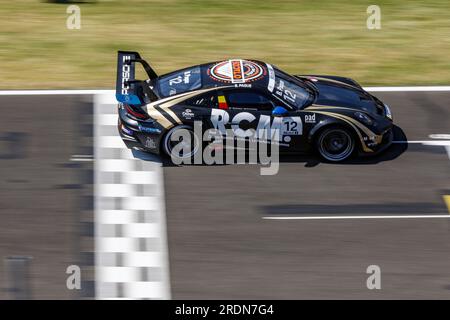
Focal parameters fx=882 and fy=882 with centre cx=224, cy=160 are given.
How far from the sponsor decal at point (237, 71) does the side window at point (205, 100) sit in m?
0.31

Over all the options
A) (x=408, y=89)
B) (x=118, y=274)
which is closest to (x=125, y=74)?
(x=118, y=274)

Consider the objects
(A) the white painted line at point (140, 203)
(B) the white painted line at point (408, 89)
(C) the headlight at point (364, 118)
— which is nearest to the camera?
(A) the white painted line at point (140, 203)

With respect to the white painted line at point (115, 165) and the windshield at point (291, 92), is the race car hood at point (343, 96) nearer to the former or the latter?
the windshield at point (291, 92)

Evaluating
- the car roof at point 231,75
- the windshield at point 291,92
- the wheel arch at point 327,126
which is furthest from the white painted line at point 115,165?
the wheel arch at point 327,126

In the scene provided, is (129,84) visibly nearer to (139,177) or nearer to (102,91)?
(139,177)

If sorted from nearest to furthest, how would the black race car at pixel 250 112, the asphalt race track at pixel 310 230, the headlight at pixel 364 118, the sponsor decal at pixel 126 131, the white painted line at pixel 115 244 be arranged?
the asphalt race track at pixel 310 230 → the white painted line at pixel 115 244 → the black race car at pixel 250 112 → the headlight at pixel 364 118 → the sponsor decal at pixel 126 131

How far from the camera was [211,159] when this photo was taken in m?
13.1

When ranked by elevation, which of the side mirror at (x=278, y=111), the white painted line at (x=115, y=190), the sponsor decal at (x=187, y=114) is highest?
the sponsor decal at (x=187, y=114)

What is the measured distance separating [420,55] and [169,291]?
9.19 metres

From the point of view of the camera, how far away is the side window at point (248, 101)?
41.8 ft

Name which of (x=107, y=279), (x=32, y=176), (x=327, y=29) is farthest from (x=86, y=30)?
(x=107, y=279)

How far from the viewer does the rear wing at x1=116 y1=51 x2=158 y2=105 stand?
13055mm

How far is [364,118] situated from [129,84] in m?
3.60

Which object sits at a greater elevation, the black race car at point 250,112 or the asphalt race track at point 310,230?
the black race car at point 250,112
